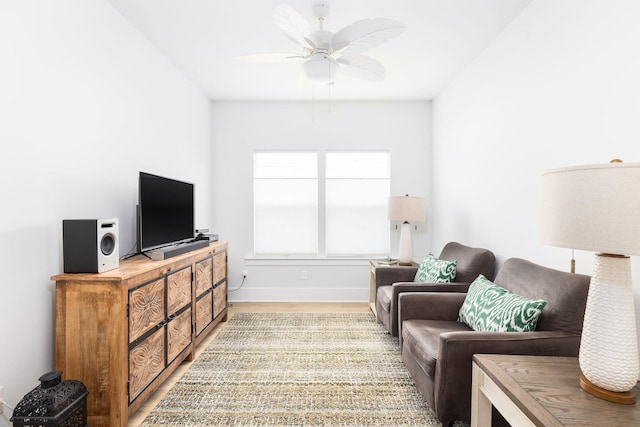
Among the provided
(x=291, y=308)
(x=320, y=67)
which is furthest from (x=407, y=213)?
(x=320, y=67)

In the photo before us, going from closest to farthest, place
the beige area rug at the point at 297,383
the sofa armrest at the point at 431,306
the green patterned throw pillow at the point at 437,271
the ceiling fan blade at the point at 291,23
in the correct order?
1. the ceiling fan blade at the point at 291,23
2. the beige area rug at the point at 297,383
3. the sofa armrest at the point at 431,306
4. the green patterned throw pillow at the point at 437,271

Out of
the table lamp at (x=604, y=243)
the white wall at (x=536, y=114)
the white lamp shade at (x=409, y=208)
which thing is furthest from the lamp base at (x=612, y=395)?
the white lamp shade at (x=409, y=208)

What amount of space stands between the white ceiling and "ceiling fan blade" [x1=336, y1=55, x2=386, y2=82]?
0.38m

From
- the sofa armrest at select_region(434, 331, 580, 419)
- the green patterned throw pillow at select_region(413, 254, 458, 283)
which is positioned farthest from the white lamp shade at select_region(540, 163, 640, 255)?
the green patterned throw pillow at select_region(413, 254, 458, 283)

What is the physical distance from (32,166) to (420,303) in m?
2.56

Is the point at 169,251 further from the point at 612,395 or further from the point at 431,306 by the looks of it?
the point at 612,395

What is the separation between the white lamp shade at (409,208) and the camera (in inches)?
152

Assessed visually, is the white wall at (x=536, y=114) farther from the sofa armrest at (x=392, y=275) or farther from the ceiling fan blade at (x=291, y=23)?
the ceiling fan blade at (x=291, y=23)

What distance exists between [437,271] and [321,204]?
75.9 inches

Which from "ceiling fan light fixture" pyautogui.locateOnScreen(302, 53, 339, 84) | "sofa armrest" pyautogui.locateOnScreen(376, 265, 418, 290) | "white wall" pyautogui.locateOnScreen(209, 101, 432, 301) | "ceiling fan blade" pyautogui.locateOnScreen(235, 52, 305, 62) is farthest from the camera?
"white wall" pyautogui.locateOnScreen(209, 101, 432, 301)

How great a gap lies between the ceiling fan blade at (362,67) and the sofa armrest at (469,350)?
72.6 inches

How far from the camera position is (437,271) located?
3090mm

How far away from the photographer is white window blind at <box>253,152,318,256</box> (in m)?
4.57

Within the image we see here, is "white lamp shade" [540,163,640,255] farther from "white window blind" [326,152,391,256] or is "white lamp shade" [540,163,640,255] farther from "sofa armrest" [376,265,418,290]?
"white window blind" [326,152,391,256]
